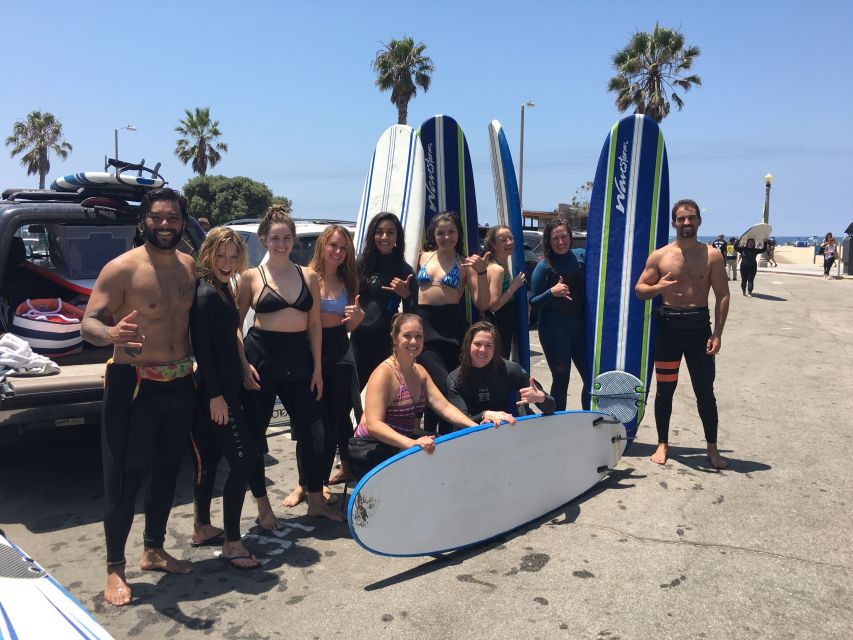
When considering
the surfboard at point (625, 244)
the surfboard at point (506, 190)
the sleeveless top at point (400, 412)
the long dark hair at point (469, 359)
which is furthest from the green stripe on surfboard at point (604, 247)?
the sleeveless top at point (400, 412)

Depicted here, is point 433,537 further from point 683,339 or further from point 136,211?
point 136,211

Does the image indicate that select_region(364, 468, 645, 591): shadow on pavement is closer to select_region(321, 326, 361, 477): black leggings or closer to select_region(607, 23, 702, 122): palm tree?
select_region(321, 326, 361, 477): black leggings

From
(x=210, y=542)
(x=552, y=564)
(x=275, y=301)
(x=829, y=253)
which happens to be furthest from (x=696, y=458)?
(x=829, y=253)

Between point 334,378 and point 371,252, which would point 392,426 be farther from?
point 371,252

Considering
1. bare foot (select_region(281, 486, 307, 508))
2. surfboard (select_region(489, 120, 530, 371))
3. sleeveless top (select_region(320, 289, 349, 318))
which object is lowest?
bare foot (select_region(281, 486, 307, 508))

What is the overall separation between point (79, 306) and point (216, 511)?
2120 mm

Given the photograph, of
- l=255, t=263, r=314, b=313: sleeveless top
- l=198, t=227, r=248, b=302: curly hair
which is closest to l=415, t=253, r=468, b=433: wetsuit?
l=255, t=263, r=314, b=313: sleeveless top

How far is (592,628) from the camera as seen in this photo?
2.53 metres

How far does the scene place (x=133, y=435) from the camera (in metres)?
2.76

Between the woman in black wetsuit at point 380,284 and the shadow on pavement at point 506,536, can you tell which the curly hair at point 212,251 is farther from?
the shadow on pavement at point 506,536

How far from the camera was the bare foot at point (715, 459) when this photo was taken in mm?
4285

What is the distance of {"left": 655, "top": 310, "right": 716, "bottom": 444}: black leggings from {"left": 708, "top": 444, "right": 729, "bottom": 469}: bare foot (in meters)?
0.05

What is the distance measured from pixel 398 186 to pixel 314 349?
252 cm

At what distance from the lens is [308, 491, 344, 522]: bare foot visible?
3.61 meters
